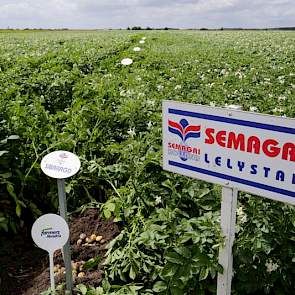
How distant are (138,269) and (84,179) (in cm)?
118

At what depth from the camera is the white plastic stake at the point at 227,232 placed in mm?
1838

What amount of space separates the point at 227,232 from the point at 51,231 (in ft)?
2.75

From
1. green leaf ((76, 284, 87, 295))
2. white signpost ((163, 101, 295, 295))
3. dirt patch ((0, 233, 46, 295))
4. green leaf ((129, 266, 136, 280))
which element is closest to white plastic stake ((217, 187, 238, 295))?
white signpost ((163, 101, 295, 295))

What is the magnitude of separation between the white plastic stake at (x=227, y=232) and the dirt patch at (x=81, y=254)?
0.76 meters

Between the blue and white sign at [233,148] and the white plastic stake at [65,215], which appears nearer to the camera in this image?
the blue and white sign at [233,148]

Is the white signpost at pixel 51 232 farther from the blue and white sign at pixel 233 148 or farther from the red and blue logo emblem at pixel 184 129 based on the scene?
the red and blue logo emblem at pixel 184 129

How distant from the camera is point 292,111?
13.0 ft

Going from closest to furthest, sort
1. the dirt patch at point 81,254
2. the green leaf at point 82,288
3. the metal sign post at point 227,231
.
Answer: the metal sign post at point 227,231 → the green leaf at point 82,288 → the dirt patch at point 81,254

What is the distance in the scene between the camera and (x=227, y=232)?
1899 mm

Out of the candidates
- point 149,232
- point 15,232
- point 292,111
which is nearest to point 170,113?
point 149,232

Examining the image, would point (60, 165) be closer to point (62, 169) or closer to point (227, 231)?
point (62, 169)

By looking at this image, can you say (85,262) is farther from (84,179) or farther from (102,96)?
(102,96)

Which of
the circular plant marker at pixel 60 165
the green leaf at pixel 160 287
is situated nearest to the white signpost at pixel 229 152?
the green leaf at pixel 160 287

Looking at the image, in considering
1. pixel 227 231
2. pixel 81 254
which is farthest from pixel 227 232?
pixel 81 254
